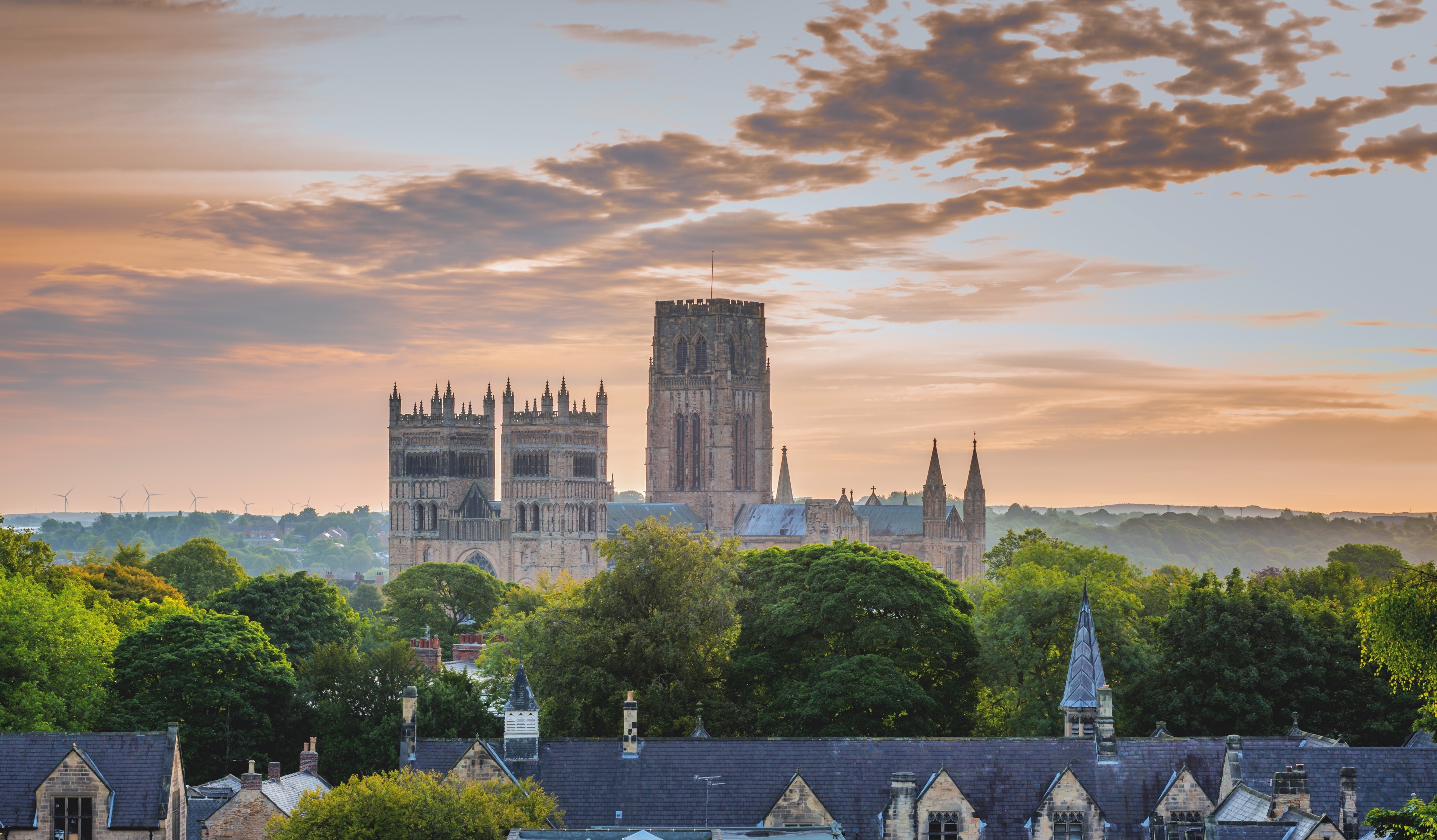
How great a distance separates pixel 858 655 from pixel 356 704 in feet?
68.4

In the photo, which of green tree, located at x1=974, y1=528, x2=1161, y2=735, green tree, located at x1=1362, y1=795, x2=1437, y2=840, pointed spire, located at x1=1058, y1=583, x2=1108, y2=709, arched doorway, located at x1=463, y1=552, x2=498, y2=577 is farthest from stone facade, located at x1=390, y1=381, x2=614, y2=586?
green tree, located at x1=1362, y1=795, x2=1437, y2=840

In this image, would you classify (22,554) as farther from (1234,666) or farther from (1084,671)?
(1234,666)

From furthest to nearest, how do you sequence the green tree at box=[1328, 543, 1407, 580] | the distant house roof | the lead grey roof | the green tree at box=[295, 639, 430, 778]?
1. the distant house roof
2. the lead grey roof
3. the green tree at box=[1328, 543, 1407, 580]
4. the green tree at box=[295, 639, 430, 778]

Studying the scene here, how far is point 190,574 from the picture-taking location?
130750mm

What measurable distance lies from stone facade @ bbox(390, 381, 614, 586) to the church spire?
11333cm

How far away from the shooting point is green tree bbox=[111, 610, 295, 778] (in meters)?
65.6

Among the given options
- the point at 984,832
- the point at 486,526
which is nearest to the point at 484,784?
the point at 984,832

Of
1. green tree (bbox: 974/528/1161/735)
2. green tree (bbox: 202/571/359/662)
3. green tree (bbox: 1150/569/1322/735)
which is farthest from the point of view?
green tree (bbox: 202/571/359/662)

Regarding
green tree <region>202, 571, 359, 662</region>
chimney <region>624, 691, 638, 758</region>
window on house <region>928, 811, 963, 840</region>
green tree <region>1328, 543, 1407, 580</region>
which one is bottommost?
window on house <region>928, 811, 963, 840</region>

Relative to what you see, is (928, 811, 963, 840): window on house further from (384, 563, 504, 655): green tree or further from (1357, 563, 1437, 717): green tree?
(384, 563, 504, 655): green tree

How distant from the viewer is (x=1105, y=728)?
5034 centimetres

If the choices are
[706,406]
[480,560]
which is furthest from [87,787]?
[706,406]

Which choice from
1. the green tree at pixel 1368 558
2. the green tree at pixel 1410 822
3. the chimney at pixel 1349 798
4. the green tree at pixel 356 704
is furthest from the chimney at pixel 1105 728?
the green tree at pixel 1368 558

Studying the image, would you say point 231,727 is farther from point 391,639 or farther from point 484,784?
point 391,639
